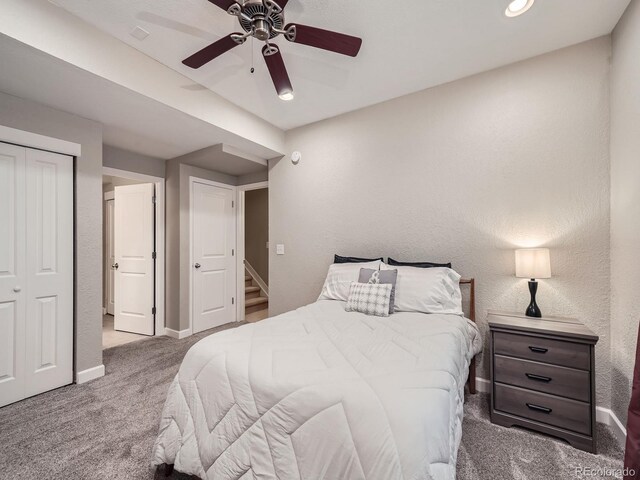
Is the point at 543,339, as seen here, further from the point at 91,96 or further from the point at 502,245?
the point at 91,96

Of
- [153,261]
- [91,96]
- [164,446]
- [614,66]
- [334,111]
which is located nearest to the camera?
[164,446]

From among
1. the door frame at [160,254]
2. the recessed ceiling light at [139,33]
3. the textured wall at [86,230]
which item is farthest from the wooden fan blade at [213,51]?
the door frame at [160,254]

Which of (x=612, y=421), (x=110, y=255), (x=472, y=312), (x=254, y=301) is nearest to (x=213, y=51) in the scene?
(x=472, y=312)

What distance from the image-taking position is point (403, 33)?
1961mm

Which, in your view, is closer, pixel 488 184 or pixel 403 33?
pixel 403 33

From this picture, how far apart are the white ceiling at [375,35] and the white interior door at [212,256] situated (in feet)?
5.78

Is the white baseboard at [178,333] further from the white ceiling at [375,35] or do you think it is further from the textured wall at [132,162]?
the white ceiling at [375,35]

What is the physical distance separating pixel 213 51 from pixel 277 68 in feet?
1.30

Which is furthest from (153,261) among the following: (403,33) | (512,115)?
(512,115)

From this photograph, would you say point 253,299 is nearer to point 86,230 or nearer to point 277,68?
point 86,230

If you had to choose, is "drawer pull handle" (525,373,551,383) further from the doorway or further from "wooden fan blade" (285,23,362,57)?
the doorway

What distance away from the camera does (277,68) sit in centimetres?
183

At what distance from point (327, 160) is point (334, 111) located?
1.73 feet

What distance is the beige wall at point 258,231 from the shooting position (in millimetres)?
5723
